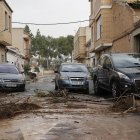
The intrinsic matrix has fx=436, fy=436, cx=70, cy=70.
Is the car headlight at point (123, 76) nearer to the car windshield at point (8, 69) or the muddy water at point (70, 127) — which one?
the muddy water at point (70, 127)

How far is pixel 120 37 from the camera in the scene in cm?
3338

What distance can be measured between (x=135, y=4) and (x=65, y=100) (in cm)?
1683

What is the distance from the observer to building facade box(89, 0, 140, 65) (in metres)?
28.8

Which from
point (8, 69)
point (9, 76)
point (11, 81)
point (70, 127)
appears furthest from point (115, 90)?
point (8, 69)

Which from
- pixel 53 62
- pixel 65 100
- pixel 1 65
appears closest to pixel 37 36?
pixel 53 62

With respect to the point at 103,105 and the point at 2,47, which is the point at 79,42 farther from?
the point at 103,105

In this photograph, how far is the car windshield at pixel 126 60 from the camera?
16419mm

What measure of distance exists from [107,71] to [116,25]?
20041mm

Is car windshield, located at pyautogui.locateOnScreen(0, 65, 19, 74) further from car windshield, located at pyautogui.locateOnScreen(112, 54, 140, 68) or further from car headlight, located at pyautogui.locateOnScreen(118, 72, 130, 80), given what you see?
car headlight, located at pyautogui.locateOnScreen(118, 72, 130, 80)

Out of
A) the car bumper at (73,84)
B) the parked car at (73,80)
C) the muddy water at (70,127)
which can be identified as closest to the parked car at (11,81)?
the parked car at (73,80)

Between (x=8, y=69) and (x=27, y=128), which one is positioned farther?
(x=8, y=69)

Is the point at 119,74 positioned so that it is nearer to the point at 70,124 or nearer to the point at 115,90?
the point at 115,90

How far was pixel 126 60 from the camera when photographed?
16781 mm

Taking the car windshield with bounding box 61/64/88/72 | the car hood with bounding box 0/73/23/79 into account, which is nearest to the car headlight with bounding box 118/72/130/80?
the car windshield with bounding box 61/64/88/72
